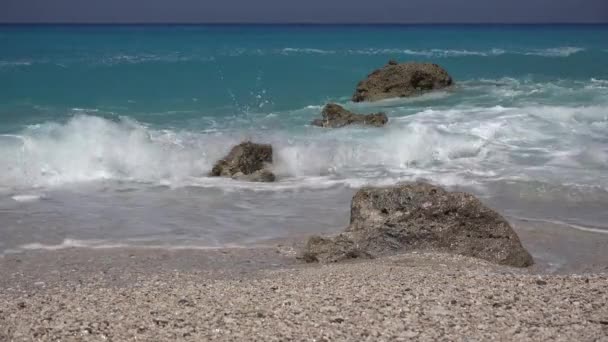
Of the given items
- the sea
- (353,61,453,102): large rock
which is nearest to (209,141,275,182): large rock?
the sea

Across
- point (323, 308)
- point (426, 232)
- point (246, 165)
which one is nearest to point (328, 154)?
point (246, 165)

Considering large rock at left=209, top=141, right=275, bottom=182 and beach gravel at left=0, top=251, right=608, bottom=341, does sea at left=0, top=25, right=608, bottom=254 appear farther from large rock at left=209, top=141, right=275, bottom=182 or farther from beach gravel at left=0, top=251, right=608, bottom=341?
beach gravel at left=0, top=251, right=608, bottom=341

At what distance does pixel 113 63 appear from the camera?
34125 mm

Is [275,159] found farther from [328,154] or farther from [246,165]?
[246,165]

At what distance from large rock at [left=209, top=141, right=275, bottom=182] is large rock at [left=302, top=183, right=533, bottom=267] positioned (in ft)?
11.5

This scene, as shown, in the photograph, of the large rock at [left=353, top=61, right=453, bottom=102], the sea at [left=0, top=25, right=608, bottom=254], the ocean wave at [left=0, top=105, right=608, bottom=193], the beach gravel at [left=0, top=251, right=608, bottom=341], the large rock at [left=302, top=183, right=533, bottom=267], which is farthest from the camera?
the large rock at [left=353, top=61, right=453, bottom=102]

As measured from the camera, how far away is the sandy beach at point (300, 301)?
403 cm

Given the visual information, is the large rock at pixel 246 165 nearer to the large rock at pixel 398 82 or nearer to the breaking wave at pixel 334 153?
the breaking wave at pixel 334 153

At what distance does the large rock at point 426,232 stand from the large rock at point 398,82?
1363cm

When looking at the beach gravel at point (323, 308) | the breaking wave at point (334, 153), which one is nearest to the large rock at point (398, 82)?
the breaking wave at point (334, 153)

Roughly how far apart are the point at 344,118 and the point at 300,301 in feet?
35.0

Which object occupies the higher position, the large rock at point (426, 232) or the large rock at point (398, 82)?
the large rock at point (398, 82)

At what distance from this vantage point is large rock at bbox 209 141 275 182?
997 centimetres

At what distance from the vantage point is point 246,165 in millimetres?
10312
